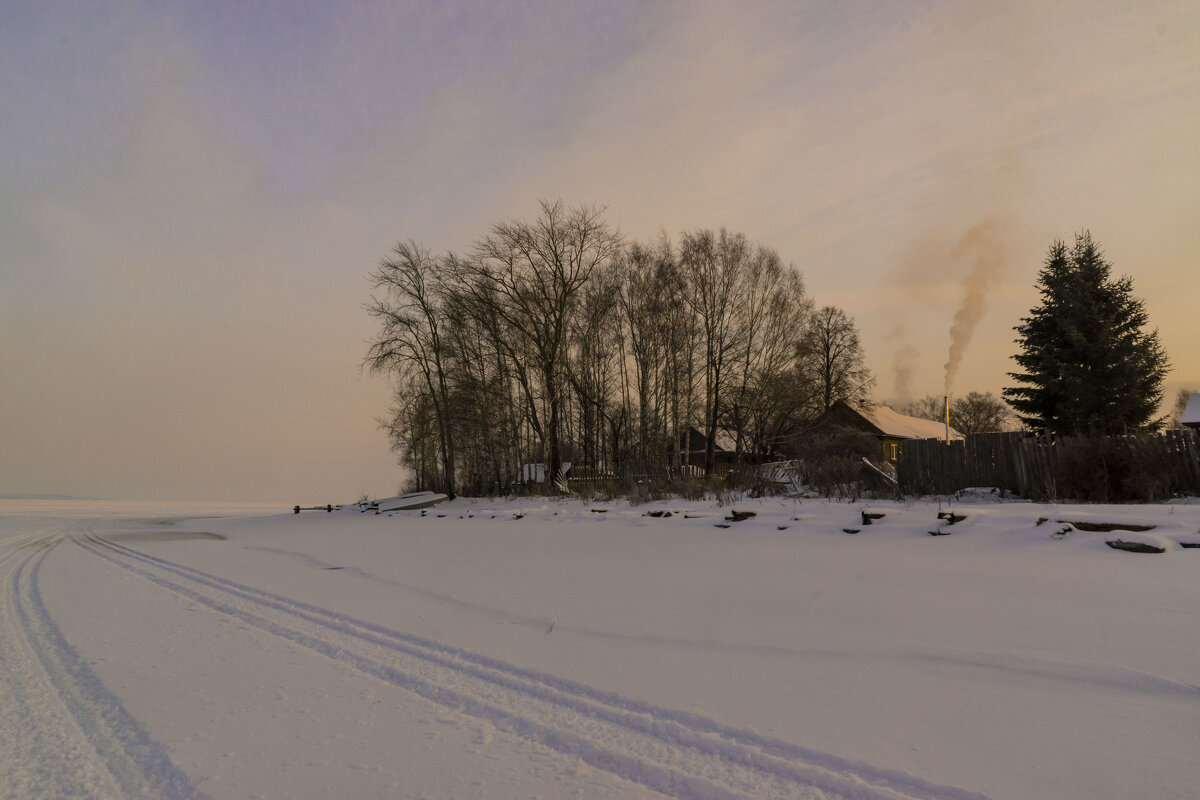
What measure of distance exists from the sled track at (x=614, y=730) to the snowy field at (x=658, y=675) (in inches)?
0.6

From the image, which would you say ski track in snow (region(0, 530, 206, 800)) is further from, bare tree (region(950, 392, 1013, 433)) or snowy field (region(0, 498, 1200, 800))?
bare tree (region(950, 392, 1013, 433))

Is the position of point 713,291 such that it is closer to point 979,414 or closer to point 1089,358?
point 1089,358

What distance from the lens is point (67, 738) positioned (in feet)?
11.5

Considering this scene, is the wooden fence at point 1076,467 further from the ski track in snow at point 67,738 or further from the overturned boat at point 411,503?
the overturned boat at point 411,503

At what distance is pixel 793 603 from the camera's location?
6.19m

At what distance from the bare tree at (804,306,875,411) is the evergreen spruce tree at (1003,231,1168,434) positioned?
14.8m

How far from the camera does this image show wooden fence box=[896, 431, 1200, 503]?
1041 cm

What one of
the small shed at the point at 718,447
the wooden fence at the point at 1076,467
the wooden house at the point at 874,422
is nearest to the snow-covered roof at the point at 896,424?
the wooden house at the point at 874,422

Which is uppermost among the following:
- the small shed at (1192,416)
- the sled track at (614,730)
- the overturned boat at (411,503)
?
the small shed at (1192,416)

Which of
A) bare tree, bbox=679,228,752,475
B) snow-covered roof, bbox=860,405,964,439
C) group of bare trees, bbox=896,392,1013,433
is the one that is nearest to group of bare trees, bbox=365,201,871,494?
bare tree, bbox=679,228,752,475

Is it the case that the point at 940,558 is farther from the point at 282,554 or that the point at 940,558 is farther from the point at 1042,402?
the point at 1042,402

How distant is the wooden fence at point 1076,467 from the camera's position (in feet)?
34.2

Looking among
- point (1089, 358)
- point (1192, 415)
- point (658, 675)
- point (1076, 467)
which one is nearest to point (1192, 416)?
point (1192, 415)

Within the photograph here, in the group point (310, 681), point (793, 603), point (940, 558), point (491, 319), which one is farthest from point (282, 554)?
point (491, 319)
